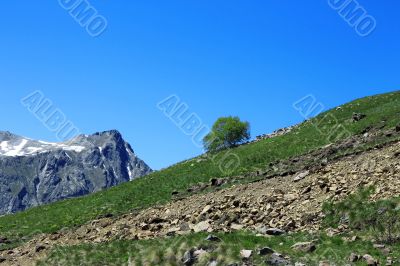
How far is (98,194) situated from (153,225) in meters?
23.8

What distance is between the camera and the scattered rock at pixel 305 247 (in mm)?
20703

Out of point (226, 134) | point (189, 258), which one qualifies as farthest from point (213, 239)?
point (226, 134)

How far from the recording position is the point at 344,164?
110 ft

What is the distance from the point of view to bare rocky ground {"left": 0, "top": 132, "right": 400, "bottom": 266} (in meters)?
27.9

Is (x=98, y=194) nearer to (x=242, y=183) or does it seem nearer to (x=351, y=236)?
(x=242, y=183)

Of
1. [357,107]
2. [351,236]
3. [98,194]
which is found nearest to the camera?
[351,236]

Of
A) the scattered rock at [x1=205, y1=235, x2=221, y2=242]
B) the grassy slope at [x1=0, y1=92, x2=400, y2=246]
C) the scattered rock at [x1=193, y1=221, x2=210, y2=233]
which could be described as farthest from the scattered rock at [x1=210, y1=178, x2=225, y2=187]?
the scattered rock at [x1=205, y1=235, x2=221, y2=242]

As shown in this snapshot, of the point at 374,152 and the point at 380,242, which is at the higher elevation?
the point at 374,152

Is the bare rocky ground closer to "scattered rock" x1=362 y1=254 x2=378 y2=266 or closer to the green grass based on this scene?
the green grass

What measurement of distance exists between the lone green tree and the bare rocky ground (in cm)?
4514

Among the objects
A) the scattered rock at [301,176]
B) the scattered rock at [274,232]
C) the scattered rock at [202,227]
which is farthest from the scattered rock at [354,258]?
the scattered rock at [301,176]

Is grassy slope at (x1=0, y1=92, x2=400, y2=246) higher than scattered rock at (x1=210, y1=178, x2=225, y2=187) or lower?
higher

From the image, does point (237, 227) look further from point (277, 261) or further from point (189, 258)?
point (277, 261)

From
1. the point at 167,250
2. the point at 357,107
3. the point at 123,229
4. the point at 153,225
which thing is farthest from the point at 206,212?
the point at 357,107
